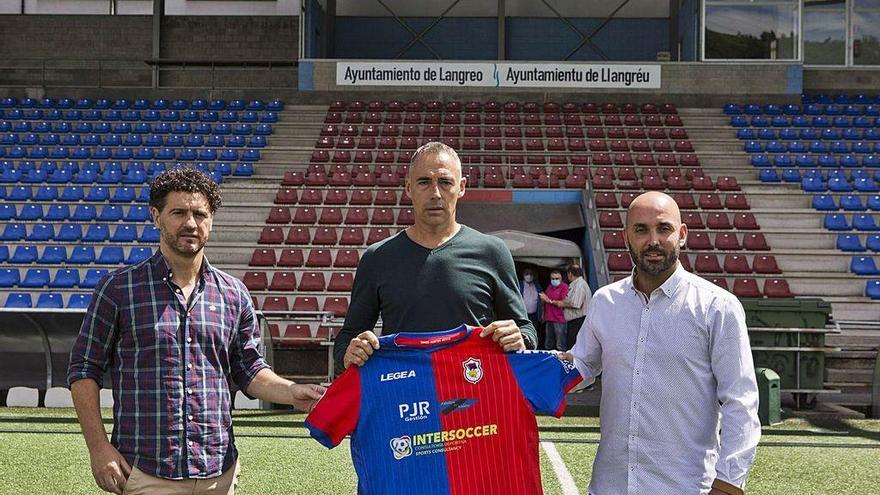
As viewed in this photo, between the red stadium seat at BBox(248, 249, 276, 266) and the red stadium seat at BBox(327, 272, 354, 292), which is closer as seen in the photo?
the red stadium seat at BBox(327, 272, 354, 292)

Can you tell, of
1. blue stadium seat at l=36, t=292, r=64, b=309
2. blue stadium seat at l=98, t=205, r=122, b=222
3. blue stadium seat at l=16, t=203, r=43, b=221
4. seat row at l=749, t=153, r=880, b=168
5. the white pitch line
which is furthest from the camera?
seat row at l=749, t=153, r=880, b=168

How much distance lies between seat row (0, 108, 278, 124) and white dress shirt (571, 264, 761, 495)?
19.1 metres

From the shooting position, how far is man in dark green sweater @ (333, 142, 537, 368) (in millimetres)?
2914

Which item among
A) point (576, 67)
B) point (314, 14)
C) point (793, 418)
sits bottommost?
point (793, 418)

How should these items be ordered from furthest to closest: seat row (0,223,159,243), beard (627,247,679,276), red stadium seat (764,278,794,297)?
seat row (0,223,159,243) < red stadium seat (764,278,794,297) < beard (627,247,679,276)

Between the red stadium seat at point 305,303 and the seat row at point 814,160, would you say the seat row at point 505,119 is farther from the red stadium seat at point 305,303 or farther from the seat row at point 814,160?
the red stadium seat at point 305,303

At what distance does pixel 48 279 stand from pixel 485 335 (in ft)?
43.0

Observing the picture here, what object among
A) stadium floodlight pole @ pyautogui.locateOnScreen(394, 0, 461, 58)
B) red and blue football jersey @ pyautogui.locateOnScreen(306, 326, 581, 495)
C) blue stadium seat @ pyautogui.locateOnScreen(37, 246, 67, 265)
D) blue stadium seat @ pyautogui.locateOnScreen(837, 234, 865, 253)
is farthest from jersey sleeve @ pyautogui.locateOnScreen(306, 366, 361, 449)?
stadium floodlight pole @ pyautogui.locateOnScreen(394, 0, 461, 58)

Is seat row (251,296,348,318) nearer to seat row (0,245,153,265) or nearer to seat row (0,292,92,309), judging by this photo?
seat row (0,292,92,309)

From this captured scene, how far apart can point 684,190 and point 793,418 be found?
843 cm

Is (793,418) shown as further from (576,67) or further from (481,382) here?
(576,67)

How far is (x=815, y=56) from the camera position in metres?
21.8

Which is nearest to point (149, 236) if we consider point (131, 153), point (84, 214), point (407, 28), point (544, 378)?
point (84, 214)

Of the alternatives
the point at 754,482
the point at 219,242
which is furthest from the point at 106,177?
the point at 754,482
